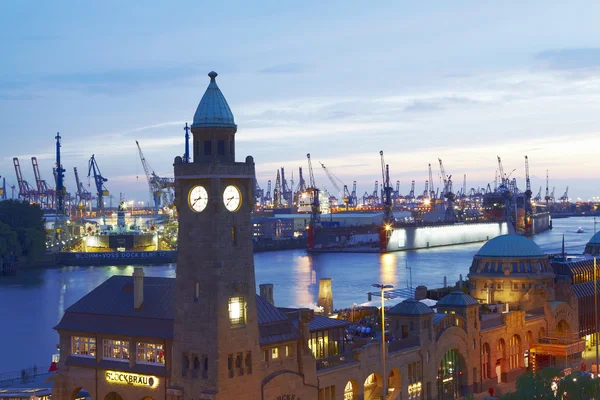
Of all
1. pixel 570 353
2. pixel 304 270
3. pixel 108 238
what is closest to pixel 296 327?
pixel 570 353

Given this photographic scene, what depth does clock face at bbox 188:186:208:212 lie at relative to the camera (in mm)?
33656

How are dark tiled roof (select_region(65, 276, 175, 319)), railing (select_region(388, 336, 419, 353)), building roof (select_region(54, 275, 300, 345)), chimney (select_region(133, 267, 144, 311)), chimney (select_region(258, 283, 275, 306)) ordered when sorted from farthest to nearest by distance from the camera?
chimney (select_region(258, 283, 275, 306))
railing (select_region(388, 336, 419, 353))
chimney (select_region(133, 267, 144, 311))
dark tiled roof (select_region(65, 276, 175, 319))
building roof (select_region(54, 275, 300, 345))

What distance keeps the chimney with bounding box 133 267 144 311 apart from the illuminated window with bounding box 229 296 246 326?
5.71m

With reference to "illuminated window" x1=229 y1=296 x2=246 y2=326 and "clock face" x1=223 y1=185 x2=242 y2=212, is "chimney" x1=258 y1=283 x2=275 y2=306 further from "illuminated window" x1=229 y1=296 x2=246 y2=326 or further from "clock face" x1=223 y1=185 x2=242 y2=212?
"clock face" x1=223 y1=185 x2=242 y2=212

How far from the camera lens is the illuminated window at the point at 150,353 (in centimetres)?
3631

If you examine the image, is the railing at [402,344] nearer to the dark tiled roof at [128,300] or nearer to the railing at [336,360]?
the railing at [336,360]

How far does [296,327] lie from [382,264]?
126616 mm

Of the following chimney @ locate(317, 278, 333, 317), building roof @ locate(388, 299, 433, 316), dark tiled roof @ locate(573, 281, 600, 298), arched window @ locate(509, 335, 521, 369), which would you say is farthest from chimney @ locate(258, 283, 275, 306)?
dark tiled roof @ locate(573, 281, 600, 298)

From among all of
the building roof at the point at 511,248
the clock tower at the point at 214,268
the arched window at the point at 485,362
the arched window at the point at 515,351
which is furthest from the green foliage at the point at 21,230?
the clock tower at the point at 214,268

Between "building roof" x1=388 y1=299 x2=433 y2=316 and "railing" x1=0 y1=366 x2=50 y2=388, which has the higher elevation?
"building roof" x1=388 y1=299 x2=433 y2=316

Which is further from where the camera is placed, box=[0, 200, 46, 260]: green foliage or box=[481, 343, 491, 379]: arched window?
box=[0, 200, 46, 260]: green foliage

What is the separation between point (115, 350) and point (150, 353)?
6.51 ft

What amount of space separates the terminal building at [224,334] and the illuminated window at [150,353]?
0.06 metres

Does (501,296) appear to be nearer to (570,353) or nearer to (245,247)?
(570,353)
